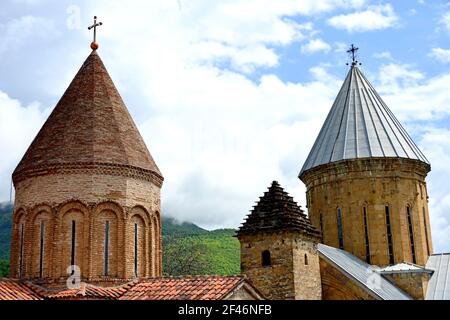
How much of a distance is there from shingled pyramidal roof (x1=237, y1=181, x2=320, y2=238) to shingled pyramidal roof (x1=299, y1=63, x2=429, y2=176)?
7799 mm

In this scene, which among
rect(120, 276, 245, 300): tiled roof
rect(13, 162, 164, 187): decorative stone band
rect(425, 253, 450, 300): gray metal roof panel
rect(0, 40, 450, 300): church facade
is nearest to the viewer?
rect(120, 276, 245, 300): tiled roof

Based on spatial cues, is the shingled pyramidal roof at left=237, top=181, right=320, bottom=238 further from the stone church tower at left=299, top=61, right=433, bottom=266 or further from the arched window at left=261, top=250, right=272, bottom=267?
the stone church tower at left=299, top=61, right=433, bottom=266

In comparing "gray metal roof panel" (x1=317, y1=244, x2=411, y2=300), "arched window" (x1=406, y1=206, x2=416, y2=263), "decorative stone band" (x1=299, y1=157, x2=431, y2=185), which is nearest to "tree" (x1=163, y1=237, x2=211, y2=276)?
"decorative stone band" (x1=299, y1=157, x2=431, y2=185)

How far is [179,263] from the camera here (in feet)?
147

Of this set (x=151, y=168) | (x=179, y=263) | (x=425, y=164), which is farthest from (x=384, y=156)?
(x=179, y=263)

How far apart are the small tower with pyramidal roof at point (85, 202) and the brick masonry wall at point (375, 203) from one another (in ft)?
30.4

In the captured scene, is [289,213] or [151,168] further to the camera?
[151,168]

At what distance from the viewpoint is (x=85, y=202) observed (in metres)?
17.3

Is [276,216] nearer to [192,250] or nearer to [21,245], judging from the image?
[21,245]

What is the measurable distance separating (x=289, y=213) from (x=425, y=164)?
11.0m

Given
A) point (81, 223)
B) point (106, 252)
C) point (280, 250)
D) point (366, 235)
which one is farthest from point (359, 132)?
point (81, 223)

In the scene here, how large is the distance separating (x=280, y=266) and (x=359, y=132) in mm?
11044

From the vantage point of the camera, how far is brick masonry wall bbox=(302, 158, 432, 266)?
2470cm
